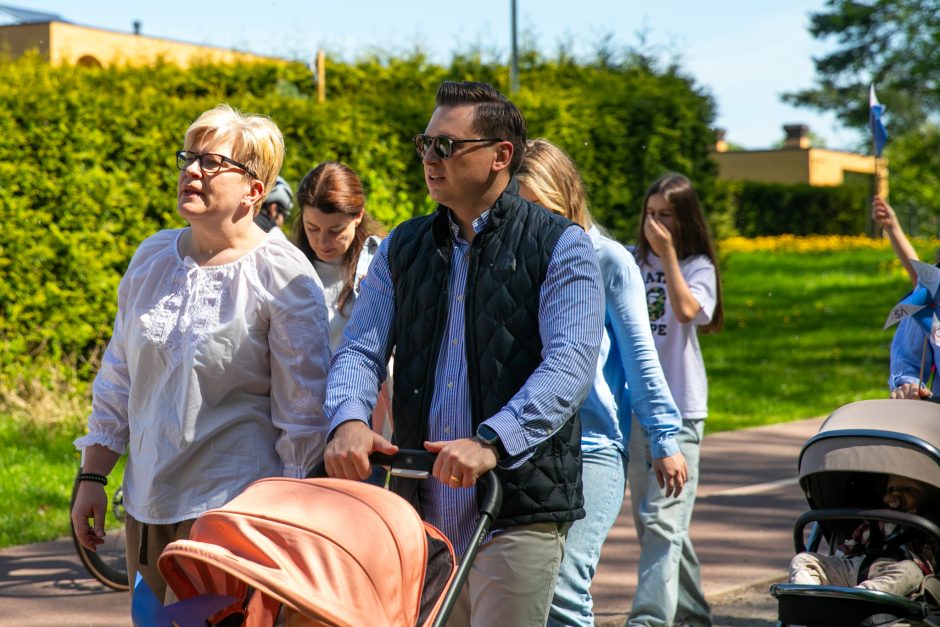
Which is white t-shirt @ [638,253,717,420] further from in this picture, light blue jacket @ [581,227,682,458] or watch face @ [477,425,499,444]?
watch face @ [477,425,499,444]

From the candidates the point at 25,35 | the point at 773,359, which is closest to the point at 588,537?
the point at 773,359

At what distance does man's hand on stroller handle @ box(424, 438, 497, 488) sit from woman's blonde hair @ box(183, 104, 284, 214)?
108cm

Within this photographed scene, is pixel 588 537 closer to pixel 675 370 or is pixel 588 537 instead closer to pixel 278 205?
pixel 675 370

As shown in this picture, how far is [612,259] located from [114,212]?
7.02 metres

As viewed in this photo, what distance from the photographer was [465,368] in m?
3.18

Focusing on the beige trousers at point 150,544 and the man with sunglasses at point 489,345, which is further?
the beige trousers at point 150,544

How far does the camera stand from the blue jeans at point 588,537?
3986mm

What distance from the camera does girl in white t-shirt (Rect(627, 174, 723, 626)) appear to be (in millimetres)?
5445

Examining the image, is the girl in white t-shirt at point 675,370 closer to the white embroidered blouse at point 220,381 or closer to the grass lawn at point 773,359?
the white embroidered blouse at point 220,381

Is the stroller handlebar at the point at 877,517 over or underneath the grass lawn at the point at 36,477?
over

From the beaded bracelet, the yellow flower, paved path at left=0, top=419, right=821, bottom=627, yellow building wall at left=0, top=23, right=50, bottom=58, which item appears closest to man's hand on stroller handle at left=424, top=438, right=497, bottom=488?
the beaded bracelet

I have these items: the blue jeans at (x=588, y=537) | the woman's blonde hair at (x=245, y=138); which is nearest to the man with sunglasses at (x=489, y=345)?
the woman's blonde hair at (x=245, y=138)

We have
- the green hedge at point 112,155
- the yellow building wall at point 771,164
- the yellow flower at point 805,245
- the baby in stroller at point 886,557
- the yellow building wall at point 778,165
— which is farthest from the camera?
the yellow building wall at point 771,164

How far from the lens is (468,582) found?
3.32 m
